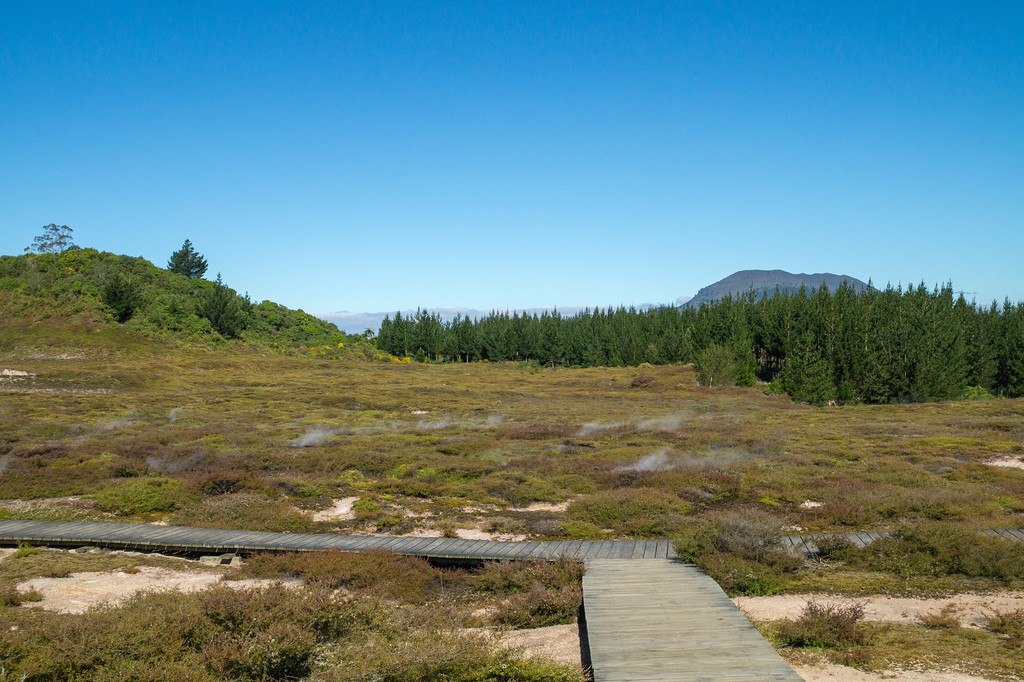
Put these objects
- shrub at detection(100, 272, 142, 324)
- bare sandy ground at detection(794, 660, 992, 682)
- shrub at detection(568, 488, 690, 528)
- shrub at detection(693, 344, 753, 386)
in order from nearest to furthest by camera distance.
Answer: bare sandy ground at detection(794, 660, 992, 682)
shrub at detection(568, 488, 690, 528)
shrub at detection(693, 344, 753, 386)
shrub at detection(100, 272, 142, 324)

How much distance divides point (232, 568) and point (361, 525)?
4.46 meters

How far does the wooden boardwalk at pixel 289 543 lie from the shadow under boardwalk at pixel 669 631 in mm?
1728

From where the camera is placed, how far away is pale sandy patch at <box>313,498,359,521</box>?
60.4ft

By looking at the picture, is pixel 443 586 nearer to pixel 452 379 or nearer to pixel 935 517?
pixel 935 517

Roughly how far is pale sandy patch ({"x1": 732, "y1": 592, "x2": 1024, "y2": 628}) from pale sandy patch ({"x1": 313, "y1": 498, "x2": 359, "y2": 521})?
1142cm

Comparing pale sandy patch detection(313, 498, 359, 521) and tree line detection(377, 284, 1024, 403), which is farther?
tree line detection(377, 284, 1024, 403)

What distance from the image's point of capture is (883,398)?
57.1 meters

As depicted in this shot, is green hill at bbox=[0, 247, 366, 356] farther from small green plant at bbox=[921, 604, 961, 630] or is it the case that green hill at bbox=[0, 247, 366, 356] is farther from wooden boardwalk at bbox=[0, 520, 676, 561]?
small green plant at bbox=[921, 604, 961, 630]

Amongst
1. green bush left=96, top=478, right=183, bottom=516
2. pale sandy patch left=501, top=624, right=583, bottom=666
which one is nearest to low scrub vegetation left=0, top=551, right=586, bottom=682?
pale sandy patch left=501, top=624, right=583, bottom=666

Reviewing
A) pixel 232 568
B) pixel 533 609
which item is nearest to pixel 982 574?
pixel 533 609

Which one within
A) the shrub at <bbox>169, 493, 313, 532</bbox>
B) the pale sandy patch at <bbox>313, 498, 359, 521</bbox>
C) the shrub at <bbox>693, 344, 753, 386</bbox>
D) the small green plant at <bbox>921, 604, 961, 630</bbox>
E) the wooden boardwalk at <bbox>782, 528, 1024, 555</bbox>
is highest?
the shrub at <bbox>693, 344, 753, 386</bbox>

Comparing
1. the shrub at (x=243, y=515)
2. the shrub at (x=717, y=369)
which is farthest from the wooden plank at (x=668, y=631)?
the shrub at (x=717, y=369)

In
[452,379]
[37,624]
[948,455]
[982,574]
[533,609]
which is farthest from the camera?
[452,379]

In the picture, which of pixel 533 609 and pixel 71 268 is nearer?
pixel 533 609
